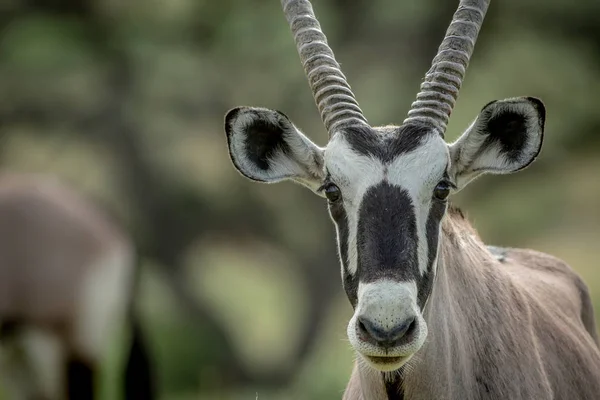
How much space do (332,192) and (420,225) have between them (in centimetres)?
56

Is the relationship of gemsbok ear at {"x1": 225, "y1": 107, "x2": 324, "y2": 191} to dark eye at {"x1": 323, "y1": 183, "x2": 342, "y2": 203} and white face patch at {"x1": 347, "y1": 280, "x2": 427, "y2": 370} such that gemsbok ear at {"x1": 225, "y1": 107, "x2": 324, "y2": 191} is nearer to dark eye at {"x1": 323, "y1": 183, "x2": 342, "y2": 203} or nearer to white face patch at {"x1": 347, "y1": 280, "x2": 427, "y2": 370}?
dark eye at {"x1": 323, "y1": 183, "x2": 342, "y2": 203}

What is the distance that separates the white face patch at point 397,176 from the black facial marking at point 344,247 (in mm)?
38

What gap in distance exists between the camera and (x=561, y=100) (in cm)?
2322

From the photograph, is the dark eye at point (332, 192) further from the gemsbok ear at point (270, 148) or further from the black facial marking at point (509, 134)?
the black facial marking at point (509, 134)

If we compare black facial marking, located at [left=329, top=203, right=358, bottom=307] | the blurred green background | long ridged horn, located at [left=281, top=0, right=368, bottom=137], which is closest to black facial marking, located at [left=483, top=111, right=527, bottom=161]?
long ridged horn, located at [left=281, top=0, right=368, bottom=137]

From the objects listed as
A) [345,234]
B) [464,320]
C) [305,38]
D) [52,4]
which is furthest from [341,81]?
[52,4]


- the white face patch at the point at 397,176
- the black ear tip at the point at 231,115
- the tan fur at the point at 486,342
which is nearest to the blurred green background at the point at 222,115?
the tan fur at the point at 486,342

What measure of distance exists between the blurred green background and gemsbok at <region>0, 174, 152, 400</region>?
386 inches

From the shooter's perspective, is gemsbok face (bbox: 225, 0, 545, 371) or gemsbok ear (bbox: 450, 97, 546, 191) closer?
gemsbok face (bbox: 225, 0, 545, 371)

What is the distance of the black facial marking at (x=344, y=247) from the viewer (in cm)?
620

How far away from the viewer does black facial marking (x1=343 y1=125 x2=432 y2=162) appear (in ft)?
20.7

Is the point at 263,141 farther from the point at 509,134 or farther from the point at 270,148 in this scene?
the point at 509,134

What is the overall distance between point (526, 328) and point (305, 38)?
216cm

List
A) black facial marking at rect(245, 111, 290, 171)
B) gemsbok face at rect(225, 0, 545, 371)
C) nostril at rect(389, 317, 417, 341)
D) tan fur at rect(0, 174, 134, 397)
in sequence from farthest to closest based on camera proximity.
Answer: tan fur at rect(0, 174, 134, 397) < black facial marking at rect(245, 111, 290, 171) < gemsbok face at rect(225, 0, 545, 371) < nostril at rect(389, 317, 417, 341)
